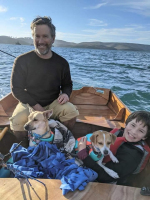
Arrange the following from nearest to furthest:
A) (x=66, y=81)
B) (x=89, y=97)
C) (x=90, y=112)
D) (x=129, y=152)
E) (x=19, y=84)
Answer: (x=129, y=152), (x=19, y=84), (x=66, y=81), (x=90, y=112), (x=89, y=97)

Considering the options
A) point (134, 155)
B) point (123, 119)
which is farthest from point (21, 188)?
point (123, 119)

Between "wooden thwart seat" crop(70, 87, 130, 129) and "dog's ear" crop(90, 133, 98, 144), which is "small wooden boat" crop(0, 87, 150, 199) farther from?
"dog's ear" crop(90, 133, 98, 144)

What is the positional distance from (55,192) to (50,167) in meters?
0.44

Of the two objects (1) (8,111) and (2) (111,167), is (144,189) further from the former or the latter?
(1) (8,111)

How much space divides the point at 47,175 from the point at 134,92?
937 cm

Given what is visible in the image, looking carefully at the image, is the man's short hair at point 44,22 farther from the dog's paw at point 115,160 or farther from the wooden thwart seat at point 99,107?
the dog's paw at point 115,160

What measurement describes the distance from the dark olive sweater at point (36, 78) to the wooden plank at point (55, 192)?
160 cm

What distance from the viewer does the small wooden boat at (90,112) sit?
3.46 m

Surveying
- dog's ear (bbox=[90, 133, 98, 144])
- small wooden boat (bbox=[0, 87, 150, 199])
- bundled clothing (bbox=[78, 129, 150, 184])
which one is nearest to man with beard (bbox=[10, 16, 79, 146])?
small wooden boat (bbox=[0, 87, 150, 199])

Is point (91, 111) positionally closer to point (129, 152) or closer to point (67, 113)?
point (67, 113)

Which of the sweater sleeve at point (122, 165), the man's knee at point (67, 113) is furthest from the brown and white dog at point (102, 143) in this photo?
the man's knee at point (67, 113)

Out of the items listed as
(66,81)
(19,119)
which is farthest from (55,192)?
(66,81)

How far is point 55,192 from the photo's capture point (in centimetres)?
187

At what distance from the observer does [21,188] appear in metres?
1.90
